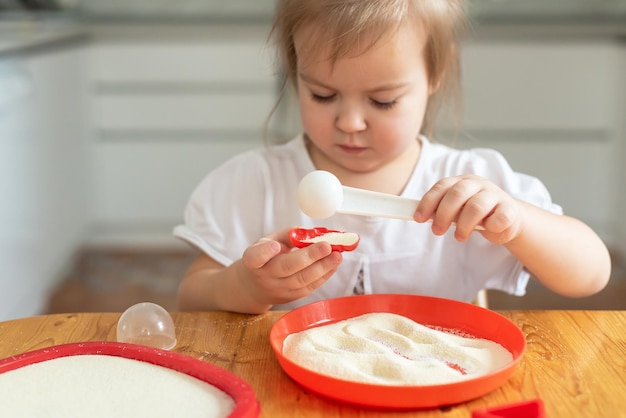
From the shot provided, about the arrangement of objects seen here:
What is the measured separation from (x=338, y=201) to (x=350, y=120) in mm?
250

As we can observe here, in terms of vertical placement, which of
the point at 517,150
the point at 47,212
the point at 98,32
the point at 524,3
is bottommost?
the point at 47,212

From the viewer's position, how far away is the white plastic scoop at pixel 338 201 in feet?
2.62

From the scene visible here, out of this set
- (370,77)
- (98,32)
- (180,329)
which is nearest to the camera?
(180,329)

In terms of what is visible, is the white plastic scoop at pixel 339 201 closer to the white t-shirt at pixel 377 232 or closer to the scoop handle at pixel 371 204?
the scoop handle at pixel 371 204

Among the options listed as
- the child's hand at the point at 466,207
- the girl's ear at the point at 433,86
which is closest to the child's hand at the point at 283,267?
the child's hand at the point at 466,207

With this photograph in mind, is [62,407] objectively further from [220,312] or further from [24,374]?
[220,312]

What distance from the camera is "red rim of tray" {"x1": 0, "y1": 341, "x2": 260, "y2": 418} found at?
66 centimetres

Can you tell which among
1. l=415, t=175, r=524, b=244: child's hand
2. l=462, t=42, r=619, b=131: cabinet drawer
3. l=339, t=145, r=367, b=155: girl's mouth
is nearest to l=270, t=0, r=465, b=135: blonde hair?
l=339, t=145, r=367, b=155: girl's mouth

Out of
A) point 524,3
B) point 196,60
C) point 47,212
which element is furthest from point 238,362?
point 524,3

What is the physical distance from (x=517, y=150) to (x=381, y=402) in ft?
8.34

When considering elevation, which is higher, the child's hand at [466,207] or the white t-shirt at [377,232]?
the child's hand at [466,207]

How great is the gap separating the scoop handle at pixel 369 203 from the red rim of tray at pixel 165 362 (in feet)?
0.68

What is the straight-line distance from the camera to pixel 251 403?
65 centimetres

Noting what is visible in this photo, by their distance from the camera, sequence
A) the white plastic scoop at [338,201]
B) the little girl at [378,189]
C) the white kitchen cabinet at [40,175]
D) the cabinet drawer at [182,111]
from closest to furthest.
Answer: the white plastic scoop at [338,201]
the little girl at [378,189]
the white kitchen cabinet at [40,175]
the cabinet drawer at [182,111]
